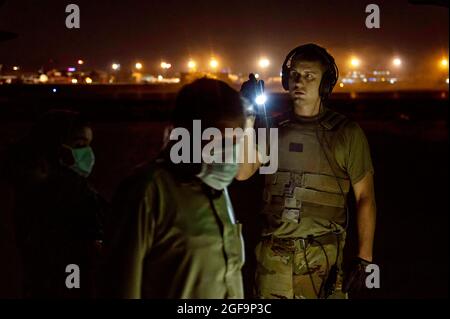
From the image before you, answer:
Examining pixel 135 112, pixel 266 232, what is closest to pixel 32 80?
pixel 135 112

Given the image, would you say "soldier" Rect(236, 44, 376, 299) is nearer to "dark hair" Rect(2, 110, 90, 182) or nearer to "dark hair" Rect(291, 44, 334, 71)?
"dark hair" Rect(291, 44, 334, 71)

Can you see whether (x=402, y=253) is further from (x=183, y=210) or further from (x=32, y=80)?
(x=32, y=80)

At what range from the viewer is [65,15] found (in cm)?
439

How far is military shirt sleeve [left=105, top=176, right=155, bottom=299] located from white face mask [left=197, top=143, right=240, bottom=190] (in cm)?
23

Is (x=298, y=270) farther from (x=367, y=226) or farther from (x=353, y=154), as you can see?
(x=353, y=154)

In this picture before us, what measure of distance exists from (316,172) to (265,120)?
44 cm

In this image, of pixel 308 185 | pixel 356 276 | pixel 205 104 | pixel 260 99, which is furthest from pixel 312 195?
pixel 205 104

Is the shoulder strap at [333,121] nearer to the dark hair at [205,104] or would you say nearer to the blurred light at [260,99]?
the blurred light at [260,99]

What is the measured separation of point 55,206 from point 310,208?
141cm

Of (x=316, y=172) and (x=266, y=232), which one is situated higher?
(x=316, y=172)

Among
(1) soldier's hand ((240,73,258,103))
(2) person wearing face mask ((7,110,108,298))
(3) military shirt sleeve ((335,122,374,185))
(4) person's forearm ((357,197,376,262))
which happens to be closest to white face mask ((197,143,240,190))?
(2) person wearing face mask ((7,110,108,298))

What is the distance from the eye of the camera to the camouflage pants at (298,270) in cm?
289

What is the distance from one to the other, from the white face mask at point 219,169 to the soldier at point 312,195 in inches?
42.4

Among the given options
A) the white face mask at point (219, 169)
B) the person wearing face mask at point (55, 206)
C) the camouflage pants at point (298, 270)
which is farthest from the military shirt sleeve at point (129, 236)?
the camouflage pants at point (298, 270)
